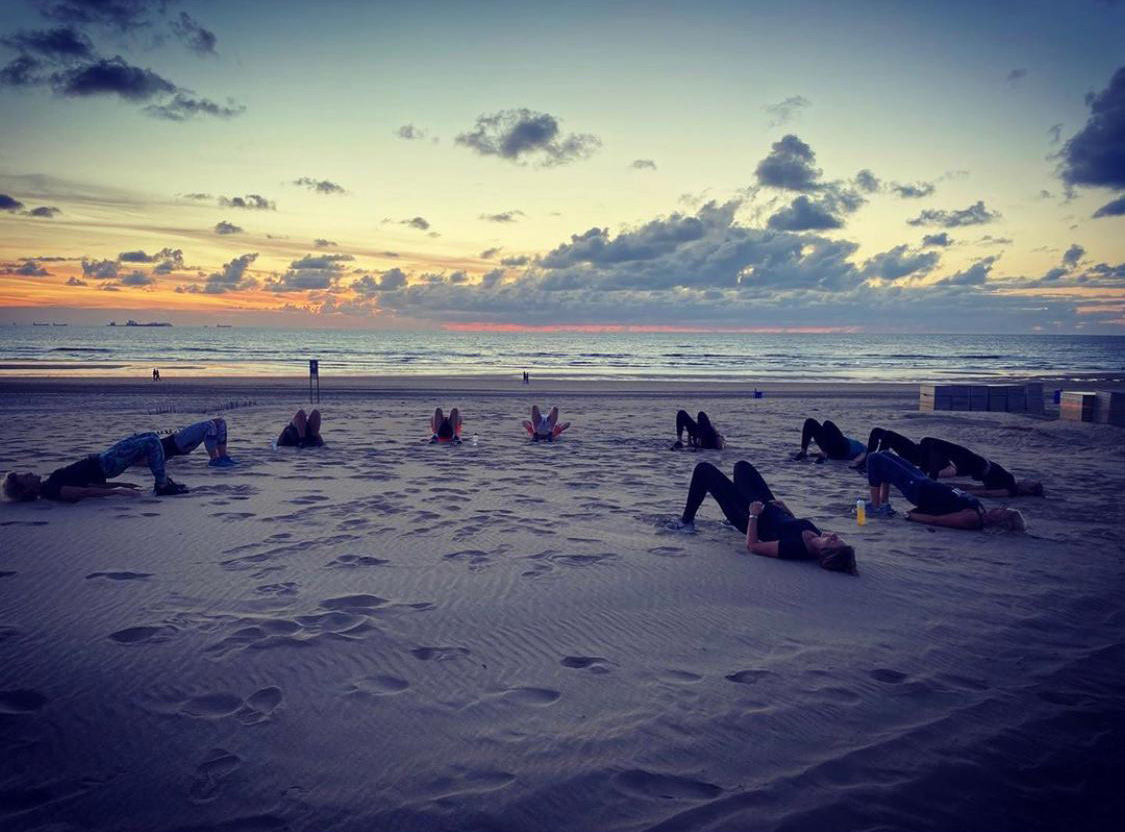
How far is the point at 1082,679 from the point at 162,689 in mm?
5561

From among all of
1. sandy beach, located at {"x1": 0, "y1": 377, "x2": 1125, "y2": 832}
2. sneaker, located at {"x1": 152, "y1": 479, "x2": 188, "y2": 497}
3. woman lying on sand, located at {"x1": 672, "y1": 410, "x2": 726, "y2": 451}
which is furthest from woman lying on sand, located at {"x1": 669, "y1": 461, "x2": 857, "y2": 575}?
sneaker, located at {"x1": 152, "y1": 479, "x2": 188, "y2": 497}

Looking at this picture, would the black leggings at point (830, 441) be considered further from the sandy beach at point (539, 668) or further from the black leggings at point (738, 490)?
the black leggings at point (738, 490)

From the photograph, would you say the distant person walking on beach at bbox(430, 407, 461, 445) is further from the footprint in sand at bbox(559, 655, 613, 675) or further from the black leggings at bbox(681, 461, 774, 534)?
the footprint in sand at bbox(559, 655, 613, 675)

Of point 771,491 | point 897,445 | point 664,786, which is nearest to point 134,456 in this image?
point 664,786

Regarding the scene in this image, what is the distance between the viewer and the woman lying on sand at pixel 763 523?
19.6 ft

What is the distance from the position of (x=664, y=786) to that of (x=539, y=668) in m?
1.28

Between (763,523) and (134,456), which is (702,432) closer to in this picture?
(763,523)

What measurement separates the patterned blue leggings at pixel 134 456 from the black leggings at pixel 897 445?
31.2 ft

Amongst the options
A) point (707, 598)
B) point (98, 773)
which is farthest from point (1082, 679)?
point (98, 773)

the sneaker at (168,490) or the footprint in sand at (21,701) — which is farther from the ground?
A: the sneaker at (168,490)

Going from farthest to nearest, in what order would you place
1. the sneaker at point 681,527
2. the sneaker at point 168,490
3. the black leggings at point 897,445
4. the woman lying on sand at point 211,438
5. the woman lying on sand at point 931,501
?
1. the woman lying on sand at point 211,438
2. the black leggings at point 897,445
3. the sneaker at point 168,490
4. the woman lying on sand at point 931,501
5. the sneaker at point 681,527

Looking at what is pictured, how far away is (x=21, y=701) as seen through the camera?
359 centimetres

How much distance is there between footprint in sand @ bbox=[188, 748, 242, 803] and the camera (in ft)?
9.63

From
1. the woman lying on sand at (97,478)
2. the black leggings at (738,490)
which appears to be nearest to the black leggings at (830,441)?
the black leggings at (738,490)
